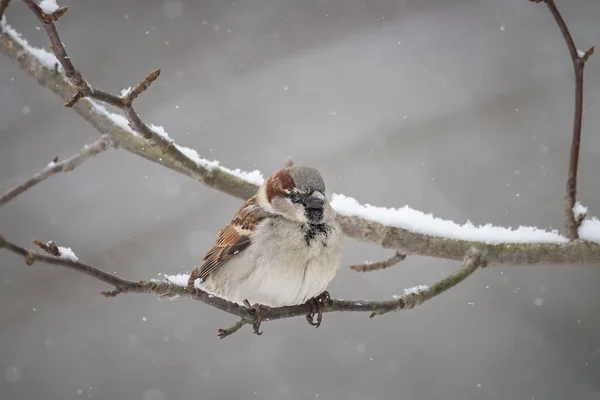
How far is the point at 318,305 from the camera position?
2477 millimetres

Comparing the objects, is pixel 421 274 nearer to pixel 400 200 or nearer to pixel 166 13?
pixel 400 200

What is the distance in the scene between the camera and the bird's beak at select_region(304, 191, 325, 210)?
8.53 feet

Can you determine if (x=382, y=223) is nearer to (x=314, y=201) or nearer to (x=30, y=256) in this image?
(x=314, y=201)

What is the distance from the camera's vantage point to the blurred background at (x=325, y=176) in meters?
5.97

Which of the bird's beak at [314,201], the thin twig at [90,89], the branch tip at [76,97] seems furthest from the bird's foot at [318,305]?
the branch tip at [76,97]

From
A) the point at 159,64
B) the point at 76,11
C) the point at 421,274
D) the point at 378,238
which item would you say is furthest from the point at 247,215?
the point at 76,11

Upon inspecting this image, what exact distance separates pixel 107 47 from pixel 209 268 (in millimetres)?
4494

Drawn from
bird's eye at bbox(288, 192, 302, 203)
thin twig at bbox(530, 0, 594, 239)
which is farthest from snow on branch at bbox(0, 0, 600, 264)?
bird's eye at bbox(288, 192, 302, 203)

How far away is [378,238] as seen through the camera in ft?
9.16

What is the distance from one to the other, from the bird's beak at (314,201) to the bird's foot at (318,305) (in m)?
0.37

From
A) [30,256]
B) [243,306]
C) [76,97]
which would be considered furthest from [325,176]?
[30,256]

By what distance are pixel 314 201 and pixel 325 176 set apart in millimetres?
3698

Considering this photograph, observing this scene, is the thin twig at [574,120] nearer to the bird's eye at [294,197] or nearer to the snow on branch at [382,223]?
the snow on branch at [382,223]

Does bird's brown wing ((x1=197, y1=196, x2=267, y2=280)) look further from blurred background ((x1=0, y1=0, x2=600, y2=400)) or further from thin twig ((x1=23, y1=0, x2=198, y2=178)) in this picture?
blurred background ((x1=0, y1=0, x2=600, y2=400))
